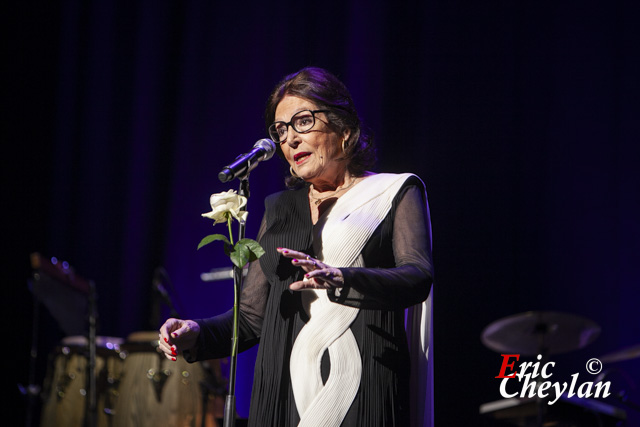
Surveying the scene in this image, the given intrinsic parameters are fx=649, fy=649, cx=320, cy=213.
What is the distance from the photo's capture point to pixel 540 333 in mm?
2783

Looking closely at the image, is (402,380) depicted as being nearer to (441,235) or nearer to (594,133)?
(441,235)

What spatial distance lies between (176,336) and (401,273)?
1.78 ft

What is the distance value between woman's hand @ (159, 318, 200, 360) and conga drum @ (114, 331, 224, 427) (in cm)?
207

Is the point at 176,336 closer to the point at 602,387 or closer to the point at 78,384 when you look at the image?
the point at 602,387

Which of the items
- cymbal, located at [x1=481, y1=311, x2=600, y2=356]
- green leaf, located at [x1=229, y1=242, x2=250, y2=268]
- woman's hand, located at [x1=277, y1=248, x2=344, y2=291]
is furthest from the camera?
cymbal, located at [x1=481, y1=311, x2=600, y2=356]

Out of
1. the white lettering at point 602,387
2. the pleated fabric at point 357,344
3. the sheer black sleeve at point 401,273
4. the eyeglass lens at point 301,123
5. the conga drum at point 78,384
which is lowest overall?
the conga drum at point 78,384

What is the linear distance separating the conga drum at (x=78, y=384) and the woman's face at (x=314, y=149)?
7.41ft

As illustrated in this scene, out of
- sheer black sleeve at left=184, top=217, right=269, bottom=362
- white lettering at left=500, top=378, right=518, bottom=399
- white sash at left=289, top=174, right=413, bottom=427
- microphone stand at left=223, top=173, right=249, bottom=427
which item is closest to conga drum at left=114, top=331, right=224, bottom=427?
white lettering at left=500, top=378, right=518, bottom=399

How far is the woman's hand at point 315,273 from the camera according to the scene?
1.27 meters

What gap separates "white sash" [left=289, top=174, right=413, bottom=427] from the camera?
1.49 metres

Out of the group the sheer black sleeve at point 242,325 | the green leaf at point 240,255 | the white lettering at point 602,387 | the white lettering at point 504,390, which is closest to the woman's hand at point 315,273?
the green leaf at point 240,255

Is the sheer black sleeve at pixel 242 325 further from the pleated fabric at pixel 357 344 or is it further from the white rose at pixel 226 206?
the white rose at pixel 226 206

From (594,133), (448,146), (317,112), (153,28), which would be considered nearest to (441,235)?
(448,146)

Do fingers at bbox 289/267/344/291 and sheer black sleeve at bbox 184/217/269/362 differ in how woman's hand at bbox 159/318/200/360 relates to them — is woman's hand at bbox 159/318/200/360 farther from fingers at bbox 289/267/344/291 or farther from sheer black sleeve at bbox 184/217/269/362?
fingers at bbox 289/267/344/291
